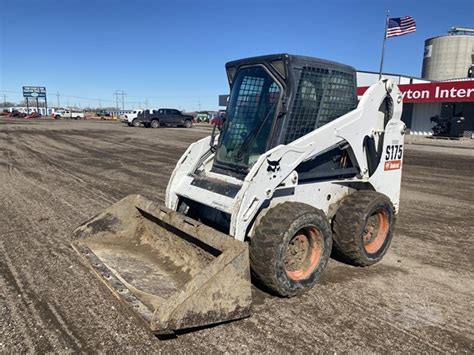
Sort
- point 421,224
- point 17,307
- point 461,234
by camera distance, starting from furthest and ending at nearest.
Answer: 1. point 421,224
2. point 461,234
3. point 17,307

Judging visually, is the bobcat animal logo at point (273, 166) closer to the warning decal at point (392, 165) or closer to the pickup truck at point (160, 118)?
the warning decal at point (392, 165)

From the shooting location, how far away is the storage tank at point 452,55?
147ft

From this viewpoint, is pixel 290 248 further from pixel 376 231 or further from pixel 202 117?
pixel 202 117

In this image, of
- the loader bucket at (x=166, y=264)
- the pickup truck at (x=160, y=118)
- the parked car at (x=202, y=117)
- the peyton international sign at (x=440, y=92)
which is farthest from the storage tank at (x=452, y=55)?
the loader bucket at (x=166, y=264)

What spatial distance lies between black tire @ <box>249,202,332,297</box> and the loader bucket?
35 cm

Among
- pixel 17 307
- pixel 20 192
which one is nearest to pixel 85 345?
pixel 17 307

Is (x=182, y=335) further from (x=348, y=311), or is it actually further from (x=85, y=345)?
(x=348, y=311)

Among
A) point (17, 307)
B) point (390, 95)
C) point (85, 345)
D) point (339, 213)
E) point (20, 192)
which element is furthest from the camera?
point (20, 192)

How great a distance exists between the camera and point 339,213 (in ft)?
14.2

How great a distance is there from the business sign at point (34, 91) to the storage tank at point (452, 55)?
274 feet

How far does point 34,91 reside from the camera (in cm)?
9131

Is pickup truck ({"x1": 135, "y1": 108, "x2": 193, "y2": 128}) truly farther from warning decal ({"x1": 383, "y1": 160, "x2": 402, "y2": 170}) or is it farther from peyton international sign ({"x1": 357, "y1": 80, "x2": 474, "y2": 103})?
warning decal ({"x1": 383, "y1": 160, "x2": 402, "y2": 170})

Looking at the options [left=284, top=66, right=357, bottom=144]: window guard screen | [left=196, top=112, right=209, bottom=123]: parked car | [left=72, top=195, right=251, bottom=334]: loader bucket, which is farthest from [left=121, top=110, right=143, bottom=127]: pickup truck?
[left=284, top=66, right=357, bottom=144]: window guard screen

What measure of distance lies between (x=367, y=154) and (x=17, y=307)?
3971 millimetres
